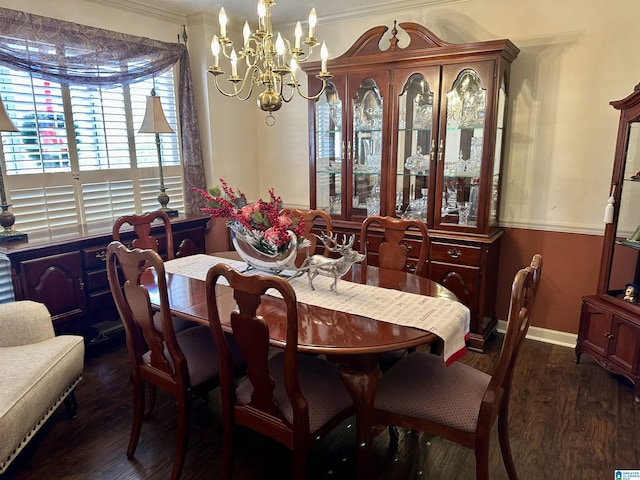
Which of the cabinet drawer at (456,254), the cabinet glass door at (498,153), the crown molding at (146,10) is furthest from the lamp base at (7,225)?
the cabinet glass door at (498,153)

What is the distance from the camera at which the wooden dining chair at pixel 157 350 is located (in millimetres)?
1812

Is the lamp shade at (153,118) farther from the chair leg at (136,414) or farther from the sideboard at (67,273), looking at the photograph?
the chair leg at (136,414)

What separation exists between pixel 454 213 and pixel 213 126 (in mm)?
2183

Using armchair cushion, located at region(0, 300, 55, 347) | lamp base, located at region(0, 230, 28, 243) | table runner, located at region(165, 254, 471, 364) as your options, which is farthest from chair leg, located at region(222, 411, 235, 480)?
lamp base, located at region(0, 230, 28, 243)

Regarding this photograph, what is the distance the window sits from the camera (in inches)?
115

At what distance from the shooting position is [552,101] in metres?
3.06

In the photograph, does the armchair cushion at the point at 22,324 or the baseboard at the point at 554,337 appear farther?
the baseboard at the point at 554,337

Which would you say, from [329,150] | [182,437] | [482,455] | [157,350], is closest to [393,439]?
[482,455]

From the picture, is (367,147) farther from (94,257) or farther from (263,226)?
(94,257)

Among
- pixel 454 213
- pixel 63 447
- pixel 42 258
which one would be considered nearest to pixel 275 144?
pixel 454 213

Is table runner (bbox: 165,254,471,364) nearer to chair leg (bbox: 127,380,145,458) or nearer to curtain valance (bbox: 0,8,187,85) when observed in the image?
chair leg (bbox: 127,380,145,458)

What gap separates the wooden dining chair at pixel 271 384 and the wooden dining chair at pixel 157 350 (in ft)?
0.73

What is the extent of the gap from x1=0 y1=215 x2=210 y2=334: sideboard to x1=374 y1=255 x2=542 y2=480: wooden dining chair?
83.0 inches

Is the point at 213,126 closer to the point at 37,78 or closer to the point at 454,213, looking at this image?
the point at 37,78
